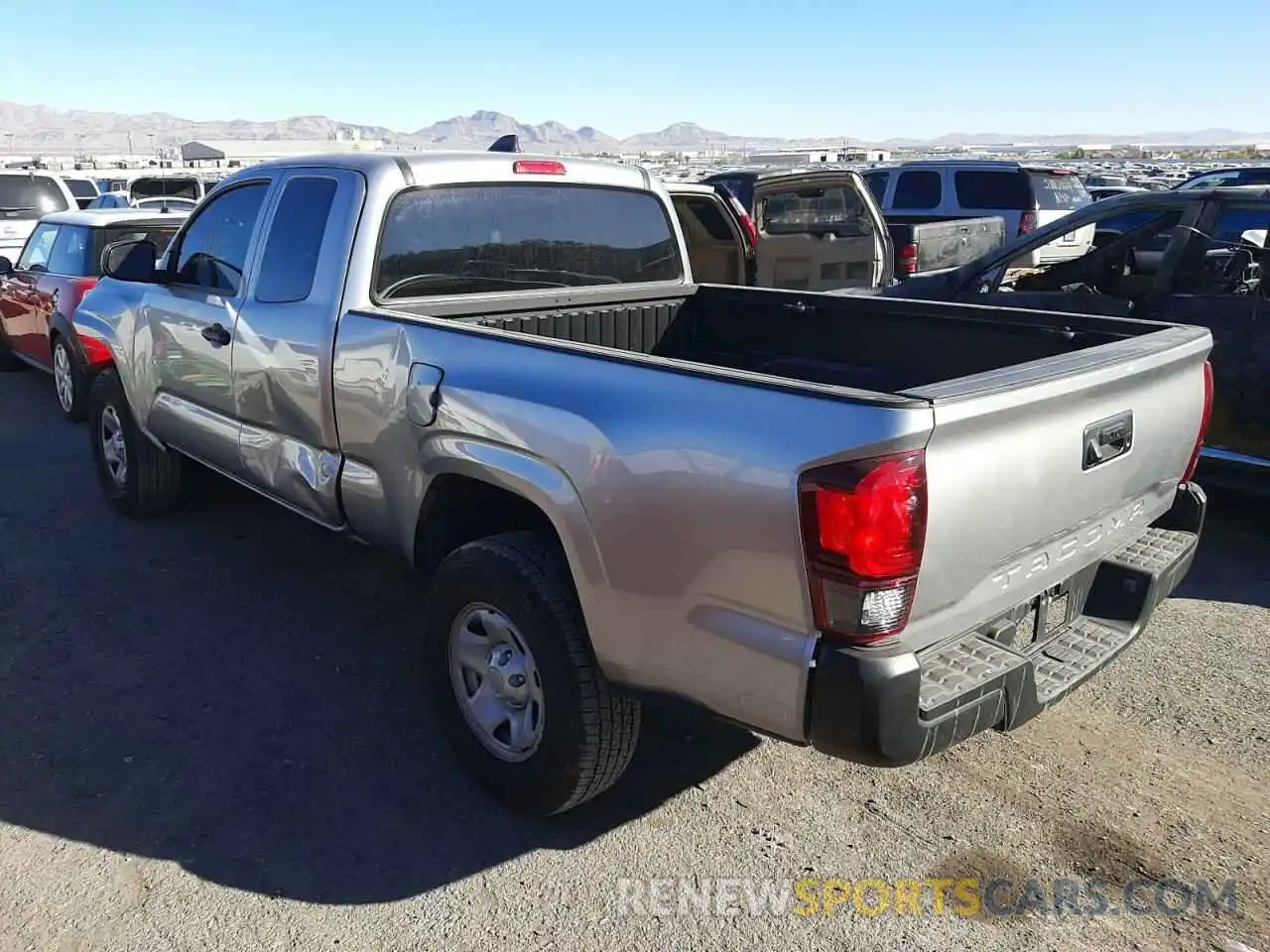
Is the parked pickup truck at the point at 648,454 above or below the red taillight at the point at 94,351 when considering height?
above

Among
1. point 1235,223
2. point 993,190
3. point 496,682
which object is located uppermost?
point 1235,223

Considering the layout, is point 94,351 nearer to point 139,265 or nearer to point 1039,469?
point 139,265

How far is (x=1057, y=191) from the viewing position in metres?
13.8

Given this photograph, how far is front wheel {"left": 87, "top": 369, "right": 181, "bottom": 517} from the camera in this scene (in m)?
5.66

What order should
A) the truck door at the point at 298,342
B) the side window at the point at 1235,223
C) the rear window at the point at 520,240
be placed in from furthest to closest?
1. the side window at the point at 1235,223
2. the rear window at the point at 520,240
3. the truck door at the point at 298,342

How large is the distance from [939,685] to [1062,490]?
64 cm

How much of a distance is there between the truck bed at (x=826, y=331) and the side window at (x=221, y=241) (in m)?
1.12

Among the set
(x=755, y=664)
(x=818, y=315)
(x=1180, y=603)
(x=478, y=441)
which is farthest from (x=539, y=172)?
(x=1180, y=603)

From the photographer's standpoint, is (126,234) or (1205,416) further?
(126,234)

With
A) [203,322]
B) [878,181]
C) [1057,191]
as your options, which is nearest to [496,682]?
[203,322]

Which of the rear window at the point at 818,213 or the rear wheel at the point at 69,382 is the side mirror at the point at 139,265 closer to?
the rear wheel at the point at 69,382

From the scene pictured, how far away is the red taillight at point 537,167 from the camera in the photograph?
14.1ft

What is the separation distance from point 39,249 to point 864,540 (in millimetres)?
9152

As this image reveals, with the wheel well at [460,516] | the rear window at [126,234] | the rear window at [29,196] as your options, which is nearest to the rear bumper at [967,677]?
the wheel well at [460,516]
